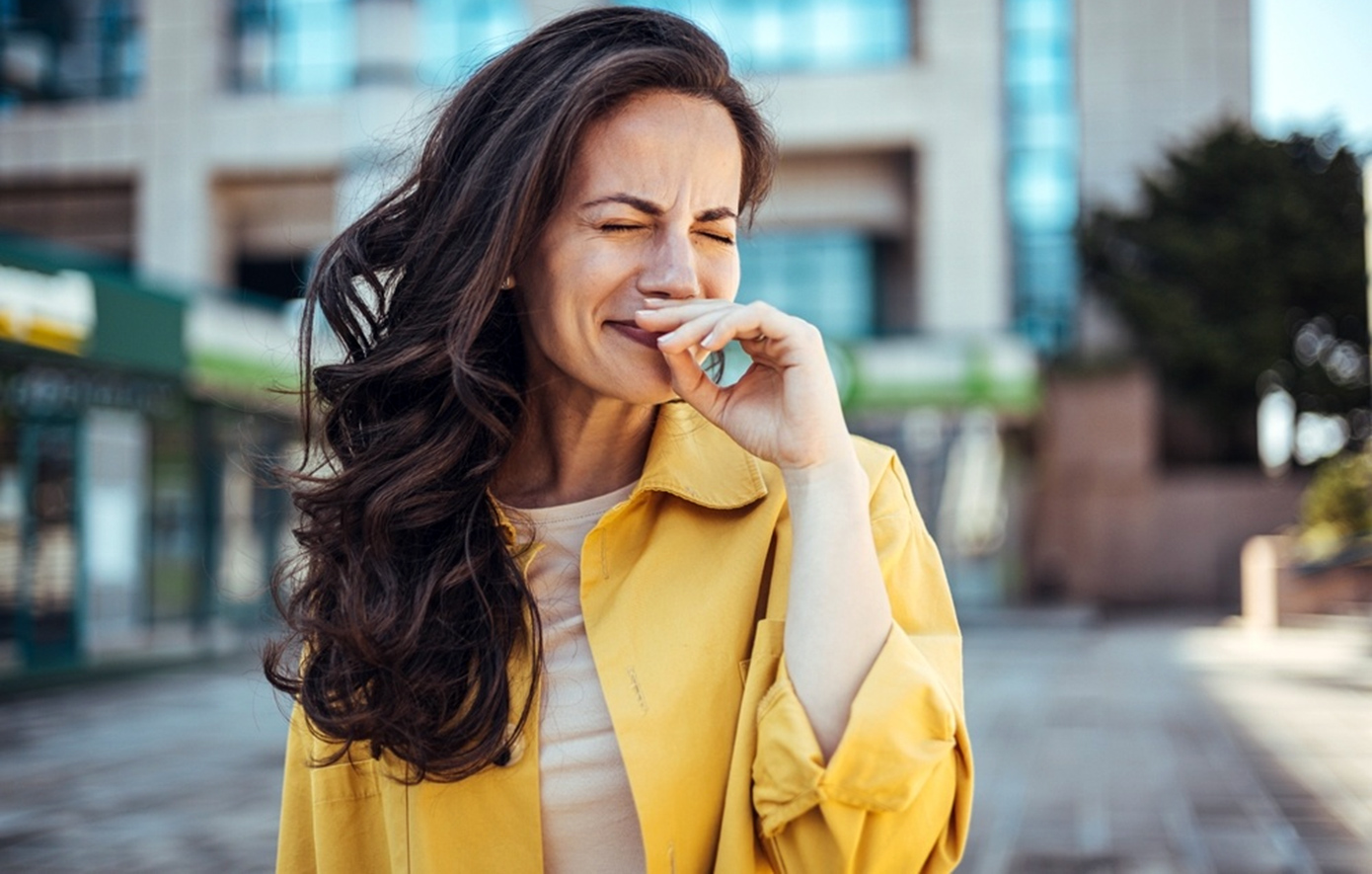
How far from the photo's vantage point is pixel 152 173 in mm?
24328

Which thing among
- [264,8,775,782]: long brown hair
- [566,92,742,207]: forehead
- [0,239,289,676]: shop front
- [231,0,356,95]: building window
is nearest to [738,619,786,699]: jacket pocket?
[264,8,775,782]: long brown hair

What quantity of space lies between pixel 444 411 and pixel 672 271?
448mm

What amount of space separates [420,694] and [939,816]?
0.68 m

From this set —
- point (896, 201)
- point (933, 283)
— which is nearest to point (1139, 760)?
point (933, 283)

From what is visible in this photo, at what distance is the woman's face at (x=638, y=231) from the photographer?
5.49 ft

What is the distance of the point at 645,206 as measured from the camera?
167 centimetres

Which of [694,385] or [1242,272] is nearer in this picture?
[694,385]

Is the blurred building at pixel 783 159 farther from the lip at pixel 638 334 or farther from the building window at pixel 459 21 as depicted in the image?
the lip at pixel 638 334

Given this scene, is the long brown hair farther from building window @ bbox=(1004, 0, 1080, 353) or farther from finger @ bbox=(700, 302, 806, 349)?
building window @ bbox=(1004, 0, 1080, 353)

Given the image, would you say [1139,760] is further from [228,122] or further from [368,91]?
[228,122]

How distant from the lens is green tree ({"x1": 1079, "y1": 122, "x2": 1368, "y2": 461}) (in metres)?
25.3

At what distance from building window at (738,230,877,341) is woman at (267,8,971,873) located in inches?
938

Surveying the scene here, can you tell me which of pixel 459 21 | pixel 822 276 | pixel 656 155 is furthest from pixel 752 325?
pixel 459 21

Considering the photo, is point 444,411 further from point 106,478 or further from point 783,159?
point 783,159
